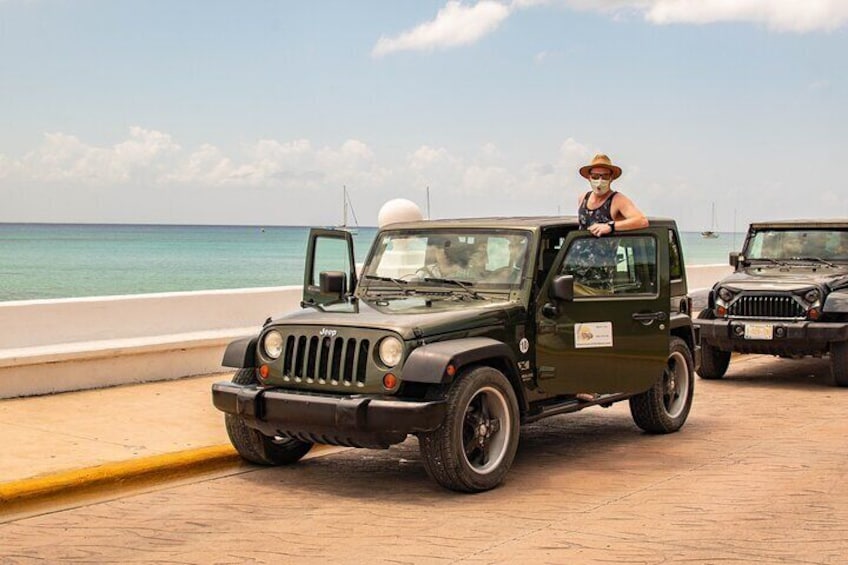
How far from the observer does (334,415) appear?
7652 mm

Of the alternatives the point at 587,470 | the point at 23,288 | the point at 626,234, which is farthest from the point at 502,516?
the point at 23,288

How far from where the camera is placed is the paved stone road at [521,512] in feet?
21.4

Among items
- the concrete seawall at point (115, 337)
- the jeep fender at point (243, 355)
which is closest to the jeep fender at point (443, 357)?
the jeep fender at point (243, 355)

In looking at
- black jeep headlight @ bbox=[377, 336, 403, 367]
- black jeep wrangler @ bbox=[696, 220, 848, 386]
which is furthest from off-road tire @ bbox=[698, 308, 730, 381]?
black jeep headlight @ bbox=[377, 336, 403, 367]

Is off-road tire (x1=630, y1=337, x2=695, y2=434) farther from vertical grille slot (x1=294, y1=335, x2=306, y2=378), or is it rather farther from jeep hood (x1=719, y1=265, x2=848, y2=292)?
jeep hood (x1=719, y1=265, x2=848, y2=292)

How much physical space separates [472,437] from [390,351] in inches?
30.3

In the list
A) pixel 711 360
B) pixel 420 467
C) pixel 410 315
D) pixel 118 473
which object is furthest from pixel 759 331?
pixel 118 473

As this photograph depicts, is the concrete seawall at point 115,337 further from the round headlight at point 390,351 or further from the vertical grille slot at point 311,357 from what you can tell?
the round headlight at point 390,351

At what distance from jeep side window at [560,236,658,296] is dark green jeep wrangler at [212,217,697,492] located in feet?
0.04

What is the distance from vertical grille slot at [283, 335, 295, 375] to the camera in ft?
26.9

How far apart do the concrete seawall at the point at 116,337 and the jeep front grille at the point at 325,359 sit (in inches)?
152

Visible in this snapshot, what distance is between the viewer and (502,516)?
7.31 metres

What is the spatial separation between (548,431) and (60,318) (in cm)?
472

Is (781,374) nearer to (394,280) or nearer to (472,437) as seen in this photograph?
(394,280)
